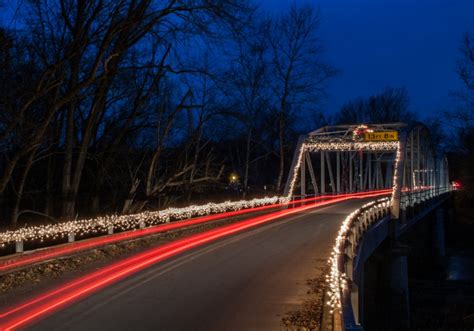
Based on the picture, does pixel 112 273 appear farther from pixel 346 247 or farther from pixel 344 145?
pixel 344 145

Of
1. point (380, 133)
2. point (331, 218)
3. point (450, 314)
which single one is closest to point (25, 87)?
point (331, 218)

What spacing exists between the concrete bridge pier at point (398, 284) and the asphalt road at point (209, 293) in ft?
31.3

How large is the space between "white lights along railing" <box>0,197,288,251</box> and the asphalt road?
11.8ft

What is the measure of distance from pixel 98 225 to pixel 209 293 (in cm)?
841

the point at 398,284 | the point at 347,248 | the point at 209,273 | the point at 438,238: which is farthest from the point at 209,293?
the point at 438,238

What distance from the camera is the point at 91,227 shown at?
52.3 ft

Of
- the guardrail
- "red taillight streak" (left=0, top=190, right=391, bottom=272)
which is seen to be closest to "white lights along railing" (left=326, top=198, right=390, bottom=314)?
the guardrail

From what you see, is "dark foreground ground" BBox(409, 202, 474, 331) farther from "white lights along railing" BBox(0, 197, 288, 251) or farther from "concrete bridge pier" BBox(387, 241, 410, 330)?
"white lights along railing" BBox(0, 197, 288, 251)

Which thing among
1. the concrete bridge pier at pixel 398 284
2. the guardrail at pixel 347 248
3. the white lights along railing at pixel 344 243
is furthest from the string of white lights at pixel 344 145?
the concrete bridge pier at pixel 398 284

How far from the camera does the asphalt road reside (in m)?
7.16

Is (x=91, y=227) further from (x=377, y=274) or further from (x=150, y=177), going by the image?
(x=377, y=274)

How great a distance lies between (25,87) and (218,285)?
9.24m

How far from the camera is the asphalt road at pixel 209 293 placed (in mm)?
7160

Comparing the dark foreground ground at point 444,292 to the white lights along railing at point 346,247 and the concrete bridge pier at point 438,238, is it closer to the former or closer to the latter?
the concrete bridge pier at point 438,238
